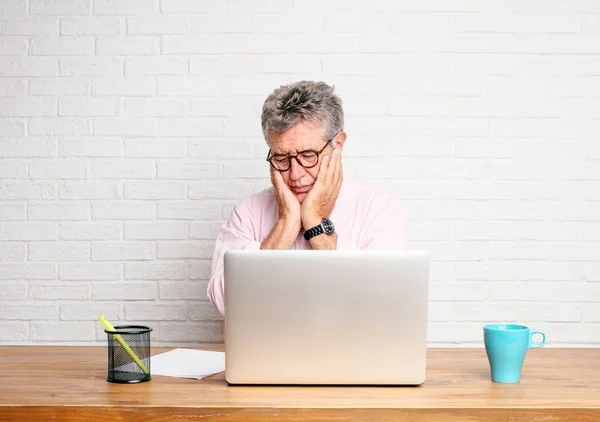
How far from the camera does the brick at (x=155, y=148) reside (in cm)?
290

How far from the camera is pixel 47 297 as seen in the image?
9.64ft

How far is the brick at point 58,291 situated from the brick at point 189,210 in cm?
44

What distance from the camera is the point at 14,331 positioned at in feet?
9.66

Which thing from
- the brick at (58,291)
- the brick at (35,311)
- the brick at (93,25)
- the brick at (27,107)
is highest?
the brick at (93,25)

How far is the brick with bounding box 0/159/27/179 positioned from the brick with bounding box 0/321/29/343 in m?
0.60

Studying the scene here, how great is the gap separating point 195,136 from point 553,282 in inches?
61.8

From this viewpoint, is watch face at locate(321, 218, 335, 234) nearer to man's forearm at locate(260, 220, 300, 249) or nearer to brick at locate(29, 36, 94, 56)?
man's forearm at locate(260, 220, 300, 249)

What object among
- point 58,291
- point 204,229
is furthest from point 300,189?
point 58,291

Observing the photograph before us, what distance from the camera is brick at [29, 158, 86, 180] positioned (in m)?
2.92

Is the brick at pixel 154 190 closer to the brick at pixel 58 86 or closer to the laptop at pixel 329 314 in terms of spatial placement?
the brick at pixel 58 86

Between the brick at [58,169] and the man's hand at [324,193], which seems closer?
the man's hand at [324,193]

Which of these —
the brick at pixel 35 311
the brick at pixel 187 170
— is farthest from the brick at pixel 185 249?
the brick at pixel 35 311

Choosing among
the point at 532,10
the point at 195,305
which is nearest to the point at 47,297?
the point at 195,305

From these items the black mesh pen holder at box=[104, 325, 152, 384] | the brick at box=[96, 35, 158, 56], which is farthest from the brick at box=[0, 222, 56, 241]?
the black mesh pen holder at box=[104, 325, 152, 384]
